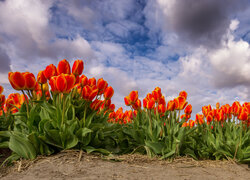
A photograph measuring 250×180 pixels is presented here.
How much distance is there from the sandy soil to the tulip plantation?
→ 0.22m

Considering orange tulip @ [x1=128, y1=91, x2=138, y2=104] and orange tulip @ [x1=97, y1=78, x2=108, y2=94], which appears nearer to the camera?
orange tulip @ [x1=97, y1=78, x2=108, y2=94]

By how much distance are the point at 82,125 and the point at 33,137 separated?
800mm

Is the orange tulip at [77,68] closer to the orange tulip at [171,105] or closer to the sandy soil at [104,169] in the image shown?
the sandy soil at [104,169]

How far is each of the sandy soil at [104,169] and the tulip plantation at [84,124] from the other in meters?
0.22

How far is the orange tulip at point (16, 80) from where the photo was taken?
328 centimetres

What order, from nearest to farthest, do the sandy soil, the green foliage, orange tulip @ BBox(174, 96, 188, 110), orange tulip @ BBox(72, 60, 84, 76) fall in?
1. the sandy soil
2. the green foliage
3. orange tulip @ BBox(72, 60, 84, 76)
4. orange tulip @ BBox(174, 96, 188, 110)

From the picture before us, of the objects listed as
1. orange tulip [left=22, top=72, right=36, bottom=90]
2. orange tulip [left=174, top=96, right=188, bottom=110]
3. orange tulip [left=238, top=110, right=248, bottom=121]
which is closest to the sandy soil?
orange tulip [left=174, top=96, right=188, bottom=110]

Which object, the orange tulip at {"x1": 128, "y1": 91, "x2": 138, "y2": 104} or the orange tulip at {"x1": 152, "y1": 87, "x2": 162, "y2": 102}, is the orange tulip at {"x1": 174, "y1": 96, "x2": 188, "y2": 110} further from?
the orange tulip at {"x1": 128, "y1": 91, "x2": 138, "y2": 104}

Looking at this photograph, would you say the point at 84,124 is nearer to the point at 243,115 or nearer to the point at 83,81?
the point at 83,81

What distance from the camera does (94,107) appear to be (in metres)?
4.14

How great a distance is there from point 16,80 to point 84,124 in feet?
4.21

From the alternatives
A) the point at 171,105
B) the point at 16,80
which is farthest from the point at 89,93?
the point at 171,105

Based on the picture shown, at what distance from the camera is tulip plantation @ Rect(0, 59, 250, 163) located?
11.1 feet

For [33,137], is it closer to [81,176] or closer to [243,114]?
[81,176]
